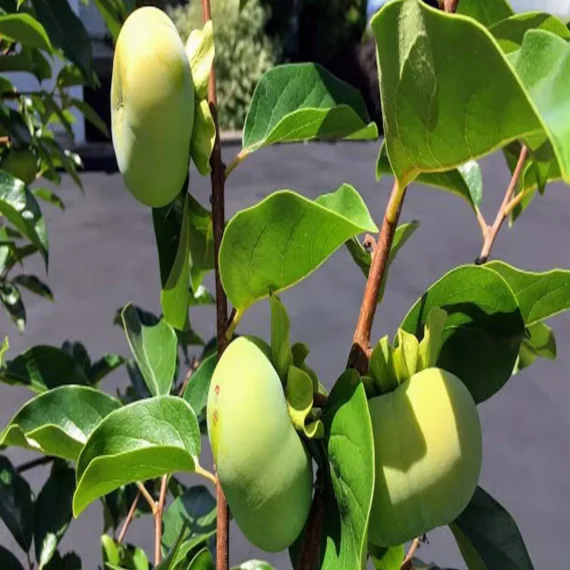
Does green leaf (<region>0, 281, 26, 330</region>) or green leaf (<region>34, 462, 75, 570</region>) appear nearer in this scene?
green leaf (<region>34, 462, 75, 570</region>)

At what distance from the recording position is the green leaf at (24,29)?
704mm

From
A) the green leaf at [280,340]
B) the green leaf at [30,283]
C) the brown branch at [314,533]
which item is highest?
the green leaf at [280,340]

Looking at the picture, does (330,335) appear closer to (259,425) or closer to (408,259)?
(408,259)

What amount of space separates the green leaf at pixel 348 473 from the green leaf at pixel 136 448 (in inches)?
3.4

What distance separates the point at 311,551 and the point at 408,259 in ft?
12.2

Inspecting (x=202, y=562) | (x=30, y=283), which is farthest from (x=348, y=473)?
(x=30, y=283)

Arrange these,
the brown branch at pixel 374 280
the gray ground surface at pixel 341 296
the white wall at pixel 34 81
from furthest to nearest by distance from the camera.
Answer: the white wall at pixel 34 81 < the gray ground surface at pixel 341 296 < the brown branch at pixel 374 280

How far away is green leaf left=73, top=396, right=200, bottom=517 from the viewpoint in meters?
0.38

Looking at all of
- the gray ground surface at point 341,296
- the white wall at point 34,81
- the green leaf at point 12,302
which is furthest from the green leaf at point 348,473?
the white wall at point 34,81

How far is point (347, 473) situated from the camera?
34cm

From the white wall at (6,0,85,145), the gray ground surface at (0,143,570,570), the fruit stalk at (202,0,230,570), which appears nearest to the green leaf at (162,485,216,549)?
the fruit stalk at (202,0,230,570)

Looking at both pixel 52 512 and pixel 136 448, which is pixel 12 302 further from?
pixel 136 448

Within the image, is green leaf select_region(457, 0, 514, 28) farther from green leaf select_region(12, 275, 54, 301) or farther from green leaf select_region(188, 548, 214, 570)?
green leaf select_region(12, 275, 54, 301)

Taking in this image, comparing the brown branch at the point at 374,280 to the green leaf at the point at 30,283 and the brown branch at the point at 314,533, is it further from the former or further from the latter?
the green leaf at the point at 30,283
